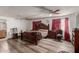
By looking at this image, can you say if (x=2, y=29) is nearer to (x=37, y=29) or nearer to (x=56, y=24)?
(x=37, y=29)

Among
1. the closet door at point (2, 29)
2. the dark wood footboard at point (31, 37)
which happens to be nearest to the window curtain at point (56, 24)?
the dark wood footboard at point (31, 37)

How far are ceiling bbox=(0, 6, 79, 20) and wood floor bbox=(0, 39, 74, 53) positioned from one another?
35 centimetres

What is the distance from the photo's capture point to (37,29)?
5.79 feet

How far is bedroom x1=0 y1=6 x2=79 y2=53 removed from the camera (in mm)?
1714

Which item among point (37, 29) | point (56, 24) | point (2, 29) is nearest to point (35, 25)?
point (37, 29)

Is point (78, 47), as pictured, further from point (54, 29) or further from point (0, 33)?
point (0, 33)

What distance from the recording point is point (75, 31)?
5.62 ft

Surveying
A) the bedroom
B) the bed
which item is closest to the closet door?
the bedroom

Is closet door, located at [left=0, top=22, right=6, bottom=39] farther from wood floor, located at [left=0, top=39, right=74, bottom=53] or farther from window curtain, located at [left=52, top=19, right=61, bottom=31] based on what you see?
window curtain, located at [left=52, top=19, right=61, bottom=31]

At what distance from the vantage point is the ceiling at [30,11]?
5.59 ft

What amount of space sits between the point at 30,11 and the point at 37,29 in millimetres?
265
